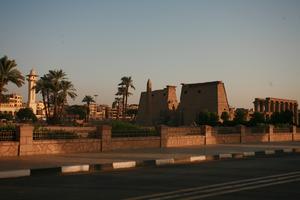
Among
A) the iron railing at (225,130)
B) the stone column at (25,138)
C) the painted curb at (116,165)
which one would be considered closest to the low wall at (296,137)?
the iron railing at (225,130)

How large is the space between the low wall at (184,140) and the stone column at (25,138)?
9.06m

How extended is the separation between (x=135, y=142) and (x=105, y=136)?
2.40m

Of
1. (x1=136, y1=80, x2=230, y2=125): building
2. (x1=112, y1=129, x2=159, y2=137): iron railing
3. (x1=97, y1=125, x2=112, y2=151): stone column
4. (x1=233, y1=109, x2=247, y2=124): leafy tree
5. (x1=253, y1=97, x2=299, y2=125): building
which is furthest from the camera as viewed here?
(x1=253, y1=97, x2=299, y2=125): building

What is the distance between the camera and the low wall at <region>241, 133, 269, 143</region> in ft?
103

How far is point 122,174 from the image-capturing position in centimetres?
1305

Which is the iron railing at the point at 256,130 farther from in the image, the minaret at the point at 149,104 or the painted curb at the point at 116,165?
the minaret at the point at 149,104

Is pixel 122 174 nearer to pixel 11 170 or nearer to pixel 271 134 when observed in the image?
pixel 11 170

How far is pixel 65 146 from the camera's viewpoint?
19.3m

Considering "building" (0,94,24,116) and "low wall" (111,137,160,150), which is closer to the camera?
"low wall" (111,137,160,150)

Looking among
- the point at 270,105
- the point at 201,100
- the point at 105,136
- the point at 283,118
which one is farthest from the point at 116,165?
the point at 270,105

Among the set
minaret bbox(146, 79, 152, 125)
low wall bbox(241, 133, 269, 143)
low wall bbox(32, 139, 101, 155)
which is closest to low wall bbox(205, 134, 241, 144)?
low wall bbox(241, 133, 269, 143)

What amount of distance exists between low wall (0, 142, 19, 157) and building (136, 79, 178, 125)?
227 ft

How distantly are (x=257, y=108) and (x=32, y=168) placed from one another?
90.8 m

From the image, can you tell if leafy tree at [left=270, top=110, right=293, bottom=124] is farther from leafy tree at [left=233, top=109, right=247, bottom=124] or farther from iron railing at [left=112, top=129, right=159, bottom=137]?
iron railing at [left=112, top=129, right=159, bottom=137]
